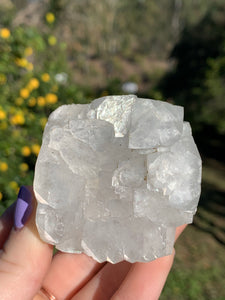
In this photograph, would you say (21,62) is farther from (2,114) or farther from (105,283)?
(105,283)

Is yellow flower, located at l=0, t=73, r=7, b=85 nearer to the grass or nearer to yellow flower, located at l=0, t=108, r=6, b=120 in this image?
yellow flower, located at l=0, t=108, r=6, b=120

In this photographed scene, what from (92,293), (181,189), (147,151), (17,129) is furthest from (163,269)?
(17,129)

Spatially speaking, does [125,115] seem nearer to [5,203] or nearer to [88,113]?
[88,113]

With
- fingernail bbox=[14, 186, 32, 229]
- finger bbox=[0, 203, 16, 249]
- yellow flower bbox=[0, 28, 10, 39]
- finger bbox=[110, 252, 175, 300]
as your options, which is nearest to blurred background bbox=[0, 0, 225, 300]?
yellow flower bbox=[0, 28, 10, 39]

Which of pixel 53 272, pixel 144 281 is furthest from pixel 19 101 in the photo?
pixel 144 281

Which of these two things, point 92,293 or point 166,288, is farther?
point 166,288

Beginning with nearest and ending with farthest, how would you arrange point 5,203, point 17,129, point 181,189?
point 181,189, point 5,203, point 17,129
